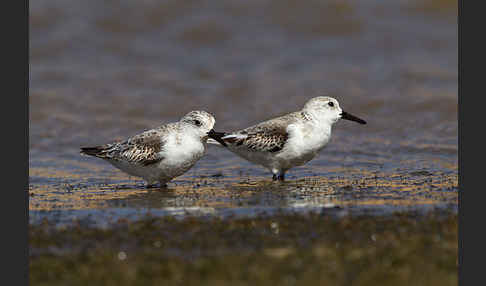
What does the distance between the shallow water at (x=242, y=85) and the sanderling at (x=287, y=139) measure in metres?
0.36

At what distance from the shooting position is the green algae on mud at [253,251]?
4887 millimetres

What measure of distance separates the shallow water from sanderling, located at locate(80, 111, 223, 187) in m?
0.28

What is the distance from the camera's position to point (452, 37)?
15.7 m

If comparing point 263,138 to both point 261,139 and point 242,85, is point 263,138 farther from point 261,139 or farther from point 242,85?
point 242,85

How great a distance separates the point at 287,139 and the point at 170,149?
1.66m

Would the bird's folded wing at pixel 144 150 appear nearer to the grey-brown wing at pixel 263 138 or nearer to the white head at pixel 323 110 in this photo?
the grey-brown wing at pixel 263 138

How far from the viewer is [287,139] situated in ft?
30.3

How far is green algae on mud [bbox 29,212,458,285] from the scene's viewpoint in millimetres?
4887

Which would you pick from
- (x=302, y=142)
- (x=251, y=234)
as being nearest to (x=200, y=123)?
(x=302, y=142)

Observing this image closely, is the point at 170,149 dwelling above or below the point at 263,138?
below

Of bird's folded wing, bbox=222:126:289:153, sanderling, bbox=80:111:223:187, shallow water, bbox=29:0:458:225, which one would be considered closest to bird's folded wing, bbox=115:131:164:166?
sanderling, bbox=80:111:223:187

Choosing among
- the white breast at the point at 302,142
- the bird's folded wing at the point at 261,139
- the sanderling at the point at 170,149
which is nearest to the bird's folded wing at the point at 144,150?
the sanderling at the point at 170,149

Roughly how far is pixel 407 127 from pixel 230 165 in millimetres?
3739

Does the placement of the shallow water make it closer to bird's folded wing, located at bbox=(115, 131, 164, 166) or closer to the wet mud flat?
the wet mud flat
